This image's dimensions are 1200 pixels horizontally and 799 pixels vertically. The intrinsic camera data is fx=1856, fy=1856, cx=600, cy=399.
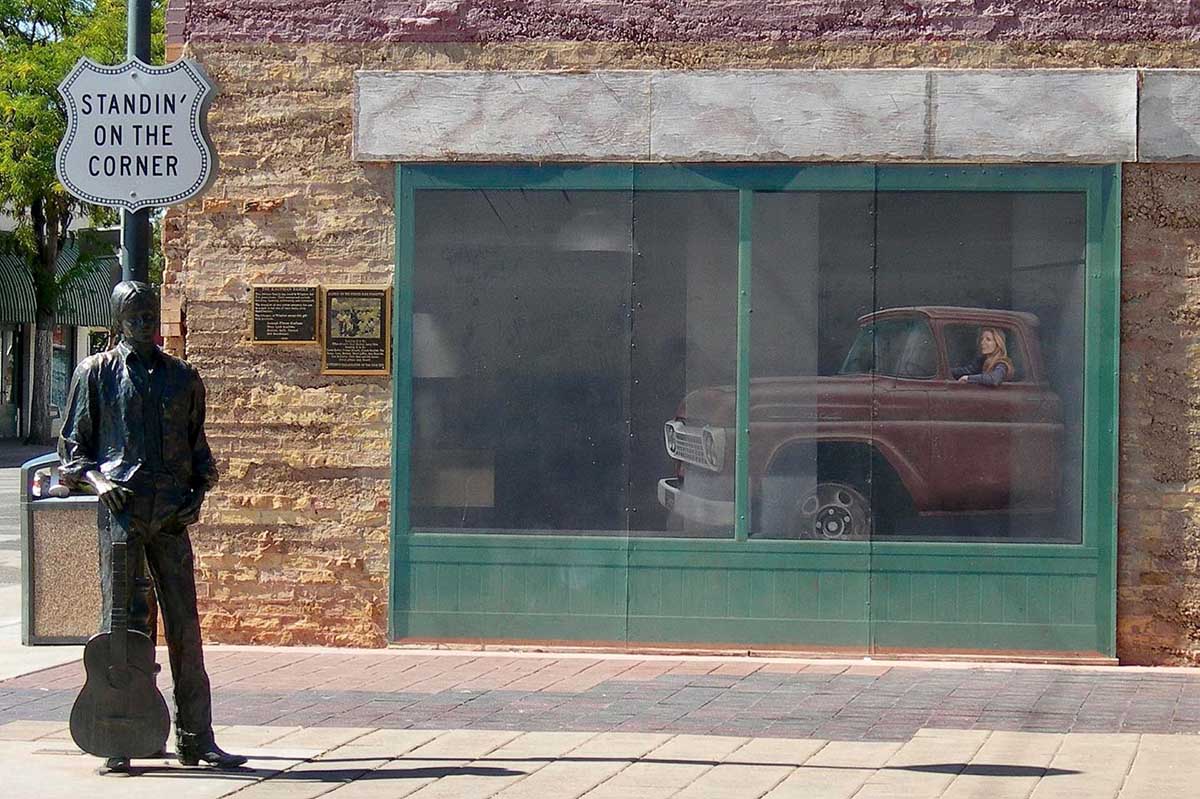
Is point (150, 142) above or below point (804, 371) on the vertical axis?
above

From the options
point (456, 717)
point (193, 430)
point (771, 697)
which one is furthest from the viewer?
point (771, 697)

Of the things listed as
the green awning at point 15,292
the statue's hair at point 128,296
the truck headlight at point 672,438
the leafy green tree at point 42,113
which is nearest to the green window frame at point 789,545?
the truck headlight at point 672,438

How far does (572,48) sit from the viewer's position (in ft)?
36.6

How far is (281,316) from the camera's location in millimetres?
11320

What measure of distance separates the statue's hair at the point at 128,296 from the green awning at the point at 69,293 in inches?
1229

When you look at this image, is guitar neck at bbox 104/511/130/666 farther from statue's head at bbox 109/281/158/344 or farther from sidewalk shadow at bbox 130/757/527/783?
statue's head at bbox 109/281/158/344

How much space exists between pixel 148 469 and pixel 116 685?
0.89 metres

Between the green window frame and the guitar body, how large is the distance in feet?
12.1

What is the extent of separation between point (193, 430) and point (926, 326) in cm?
483

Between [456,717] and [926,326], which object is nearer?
[456,717]

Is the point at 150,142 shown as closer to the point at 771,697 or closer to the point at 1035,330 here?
the point at 771,697

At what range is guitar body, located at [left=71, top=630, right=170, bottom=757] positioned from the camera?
7531 millimetres

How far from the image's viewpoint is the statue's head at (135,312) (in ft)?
24.9

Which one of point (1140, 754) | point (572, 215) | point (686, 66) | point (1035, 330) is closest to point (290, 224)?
point (572, 215)
